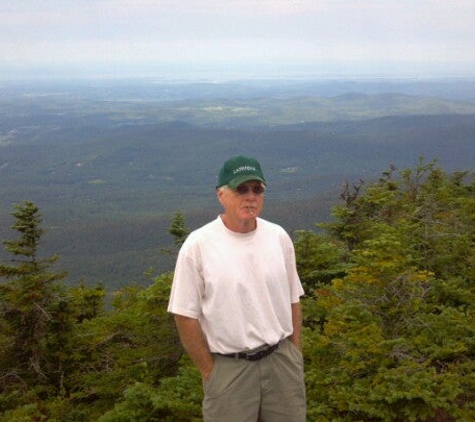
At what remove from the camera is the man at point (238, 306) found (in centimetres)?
354

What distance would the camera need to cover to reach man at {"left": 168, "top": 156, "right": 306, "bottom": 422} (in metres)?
3.54

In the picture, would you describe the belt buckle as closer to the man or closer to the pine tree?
the man

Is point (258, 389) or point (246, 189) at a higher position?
point (246, 189)

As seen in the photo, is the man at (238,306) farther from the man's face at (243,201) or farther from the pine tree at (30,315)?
the pine tree at (30,315)

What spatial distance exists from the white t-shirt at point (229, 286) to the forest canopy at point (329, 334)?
2179 mm

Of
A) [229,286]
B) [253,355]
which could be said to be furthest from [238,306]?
[253,355]

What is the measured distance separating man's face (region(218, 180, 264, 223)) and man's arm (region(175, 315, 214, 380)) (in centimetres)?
82

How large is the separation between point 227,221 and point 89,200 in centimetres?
17594

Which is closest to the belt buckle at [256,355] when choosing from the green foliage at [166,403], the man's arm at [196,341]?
the man's arm at [196,341]

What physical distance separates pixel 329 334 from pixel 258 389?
280 centimetres

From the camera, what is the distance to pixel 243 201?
362 cm

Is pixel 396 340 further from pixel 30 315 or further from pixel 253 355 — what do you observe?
pixel 30 315

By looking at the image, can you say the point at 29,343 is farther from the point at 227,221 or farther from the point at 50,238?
the point at 50,238

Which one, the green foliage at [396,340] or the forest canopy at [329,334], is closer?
the green foliage at [396,340]
